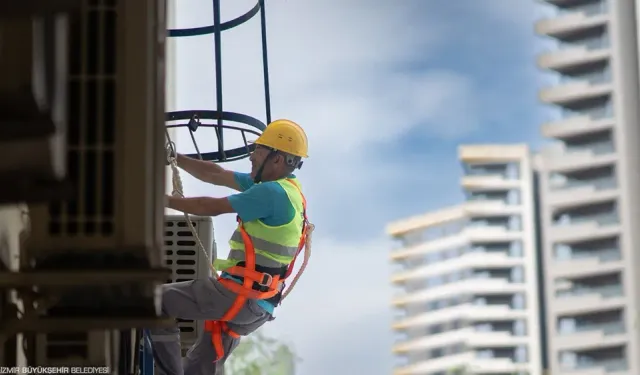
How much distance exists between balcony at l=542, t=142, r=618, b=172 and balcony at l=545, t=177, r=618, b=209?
23.9 inches

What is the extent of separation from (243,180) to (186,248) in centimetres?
26

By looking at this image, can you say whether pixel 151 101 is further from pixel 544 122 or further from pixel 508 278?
pixel 508 278

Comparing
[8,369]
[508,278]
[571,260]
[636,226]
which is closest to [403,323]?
[508,278]

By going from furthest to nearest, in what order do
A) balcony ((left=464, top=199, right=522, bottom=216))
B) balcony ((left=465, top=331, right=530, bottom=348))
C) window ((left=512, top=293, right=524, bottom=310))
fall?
balcony ((left=464, top=199, right=522, bottom=216))
window ((left=512, top=293, right=524, bottom=310))
balcony ((left=465, top=331, right=530, bottom=348))

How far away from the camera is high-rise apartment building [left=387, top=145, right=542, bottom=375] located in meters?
41.7

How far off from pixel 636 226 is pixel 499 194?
1057 cm

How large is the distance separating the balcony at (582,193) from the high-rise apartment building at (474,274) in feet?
13.8

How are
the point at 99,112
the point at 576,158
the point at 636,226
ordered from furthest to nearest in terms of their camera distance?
the point at 576,158
the point at 636,226
the point at 99,112

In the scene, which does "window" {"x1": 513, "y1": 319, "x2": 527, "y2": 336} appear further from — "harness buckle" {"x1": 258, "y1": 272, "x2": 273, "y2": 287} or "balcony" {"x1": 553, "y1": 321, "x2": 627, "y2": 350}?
"harness buckle" {"x1": 258, "y1": 272, "x2": 273, "y2": 287}

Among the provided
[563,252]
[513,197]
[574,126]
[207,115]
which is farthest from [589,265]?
[207,115]

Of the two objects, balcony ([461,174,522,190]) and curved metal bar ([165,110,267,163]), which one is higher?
balcony ([461,174,522,190])

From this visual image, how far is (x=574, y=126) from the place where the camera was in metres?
36.3

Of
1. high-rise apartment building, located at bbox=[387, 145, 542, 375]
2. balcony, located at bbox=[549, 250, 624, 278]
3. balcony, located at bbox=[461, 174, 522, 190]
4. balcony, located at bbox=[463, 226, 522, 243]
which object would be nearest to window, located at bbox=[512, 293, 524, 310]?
high-rise apartment building, located at bbox=[387, 145, 542, 375]

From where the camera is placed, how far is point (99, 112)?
4.63ft
